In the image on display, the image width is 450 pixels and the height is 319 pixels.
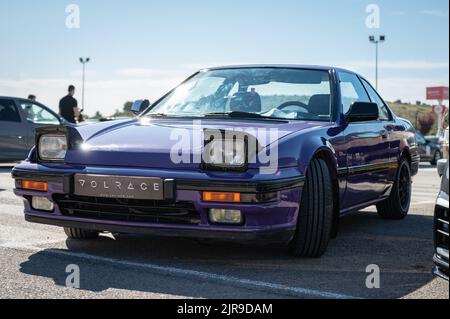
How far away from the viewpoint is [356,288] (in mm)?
3822

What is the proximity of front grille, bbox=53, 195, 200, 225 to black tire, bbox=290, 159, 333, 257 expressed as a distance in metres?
0.74

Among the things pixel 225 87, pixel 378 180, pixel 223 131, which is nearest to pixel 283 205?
pixel 223 131

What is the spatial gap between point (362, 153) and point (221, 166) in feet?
6.07

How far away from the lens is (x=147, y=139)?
4.50 meters

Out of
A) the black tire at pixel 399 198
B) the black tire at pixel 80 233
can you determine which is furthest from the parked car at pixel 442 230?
the black tire at pixel 399 198

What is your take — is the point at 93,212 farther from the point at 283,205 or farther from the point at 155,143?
the point at 283,205

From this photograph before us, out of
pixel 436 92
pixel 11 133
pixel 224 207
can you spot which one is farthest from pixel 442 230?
→ pixel 436 92

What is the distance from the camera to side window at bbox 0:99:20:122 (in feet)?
43.3

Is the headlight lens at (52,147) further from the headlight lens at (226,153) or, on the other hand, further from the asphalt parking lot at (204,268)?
the headlight lens at (226,153)

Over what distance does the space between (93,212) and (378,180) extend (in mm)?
2717

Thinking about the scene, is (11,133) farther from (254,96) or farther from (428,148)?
(428,148)

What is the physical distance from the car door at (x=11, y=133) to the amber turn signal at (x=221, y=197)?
9.93 m

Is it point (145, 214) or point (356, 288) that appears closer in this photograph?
point (356, 288)

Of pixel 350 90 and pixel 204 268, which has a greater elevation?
pixel 350 90
